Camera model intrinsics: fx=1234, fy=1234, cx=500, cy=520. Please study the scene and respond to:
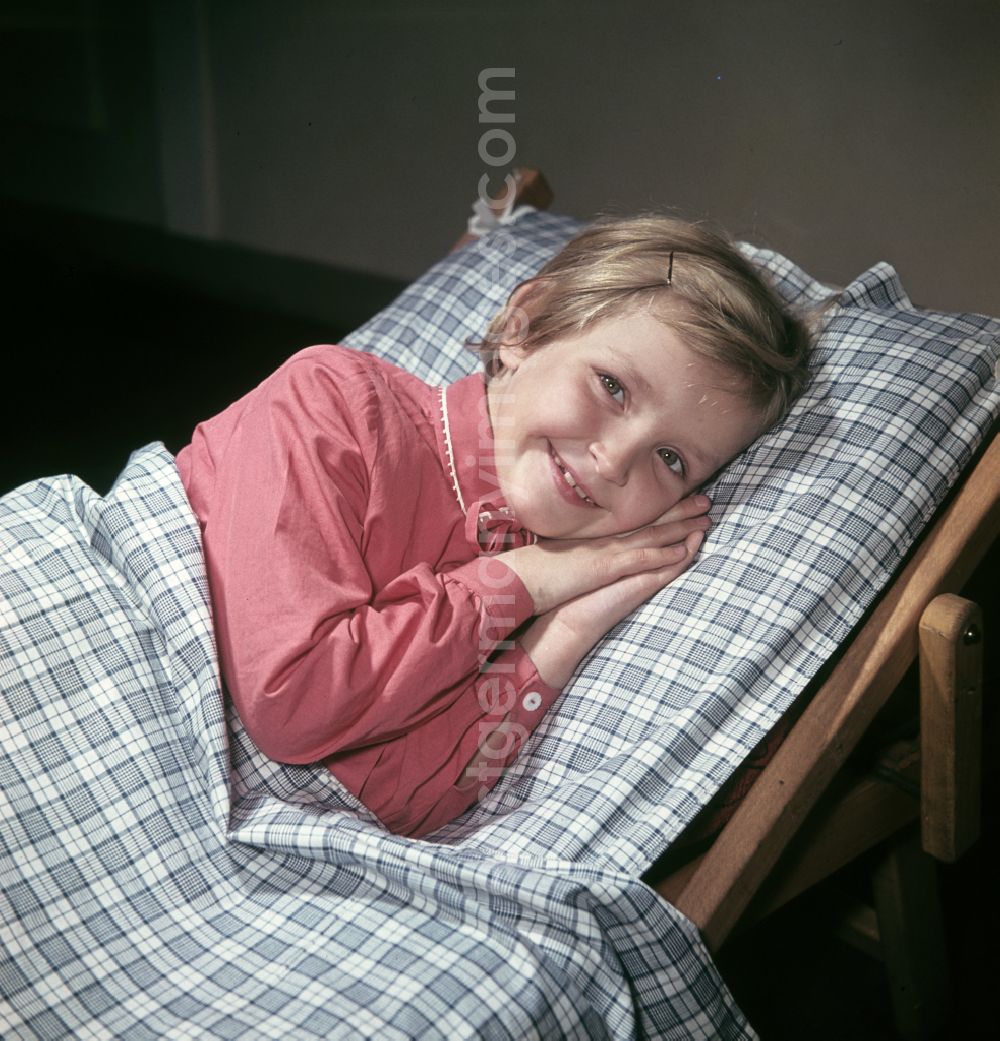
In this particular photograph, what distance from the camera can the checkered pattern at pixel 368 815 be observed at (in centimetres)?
88

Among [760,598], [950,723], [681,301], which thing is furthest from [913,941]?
[681,301]

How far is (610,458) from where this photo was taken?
3.43 feet

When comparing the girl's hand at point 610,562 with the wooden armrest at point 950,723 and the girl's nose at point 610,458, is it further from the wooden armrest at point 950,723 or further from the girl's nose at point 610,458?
the wooden armrest at point 950,723

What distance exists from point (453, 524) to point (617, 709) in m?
0.22

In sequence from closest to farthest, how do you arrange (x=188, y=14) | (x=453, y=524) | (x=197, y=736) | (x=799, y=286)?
(x=197, y=736) → (x=453, y=524) → (x=799, y=286) → (x=188, y=14)

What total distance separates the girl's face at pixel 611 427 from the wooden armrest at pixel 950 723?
24 cm

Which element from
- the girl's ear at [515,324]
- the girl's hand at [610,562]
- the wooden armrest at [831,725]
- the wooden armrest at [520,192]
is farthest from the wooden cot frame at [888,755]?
the wooden armrest at [520,192]

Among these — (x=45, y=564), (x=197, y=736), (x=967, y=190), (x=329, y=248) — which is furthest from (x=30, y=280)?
(x=967, y=190)

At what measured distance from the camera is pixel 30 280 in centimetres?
204

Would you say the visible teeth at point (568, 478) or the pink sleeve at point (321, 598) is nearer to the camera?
the pink sleeve at point (321, 598)

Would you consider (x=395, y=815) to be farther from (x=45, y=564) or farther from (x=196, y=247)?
(x=196, y=247)

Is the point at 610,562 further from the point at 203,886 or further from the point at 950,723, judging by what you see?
the point at 203,886

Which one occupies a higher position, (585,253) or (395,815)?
(585,253)

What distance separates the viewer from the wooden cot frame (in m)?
0.98
